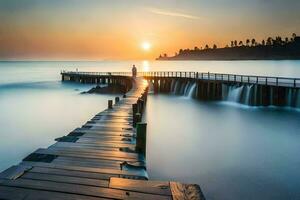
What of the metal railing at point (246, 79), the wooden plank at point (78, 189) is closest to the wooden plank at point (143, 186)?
the wooden plank at point (78, 189)

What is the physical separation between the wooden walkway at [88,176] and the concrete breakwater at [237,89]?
23.0m

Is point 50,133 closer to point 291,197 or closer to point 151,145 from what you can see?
point 151,145

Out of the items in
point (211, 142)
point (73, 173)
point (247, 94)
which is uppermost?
point (73, 173)

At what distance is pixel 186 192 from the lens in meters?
3.91

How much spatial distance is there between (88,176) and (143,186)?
127cm

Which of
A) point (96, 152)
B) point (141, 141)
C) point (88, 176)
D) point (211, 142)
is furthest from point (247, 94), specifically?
point (88, 176)

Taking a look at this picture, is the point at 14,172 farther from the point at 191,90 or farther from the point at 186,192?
the point at 191,90

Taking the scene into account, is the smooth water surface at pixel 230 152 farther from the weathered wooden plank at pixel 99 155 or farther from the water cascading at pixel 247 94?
the water cascading at pixel 247 94

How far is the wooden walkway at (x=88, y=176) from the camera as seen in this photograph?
4020 millimetres

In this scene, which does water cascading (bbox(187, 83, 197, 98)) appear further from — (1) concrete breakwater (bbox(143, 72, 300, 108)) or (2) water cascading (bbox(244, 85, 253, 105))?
(2) water cascading (bbox(244, 85, 253, 105))

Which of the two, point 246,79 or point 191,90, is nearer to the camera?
point 191,90

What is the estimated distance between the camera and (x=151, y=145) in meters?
15.4

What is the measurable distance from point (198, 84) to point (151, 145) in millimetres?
24503

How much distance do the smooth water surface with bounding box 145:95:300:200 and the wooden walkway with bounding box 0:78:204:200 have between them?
348 centimetres
